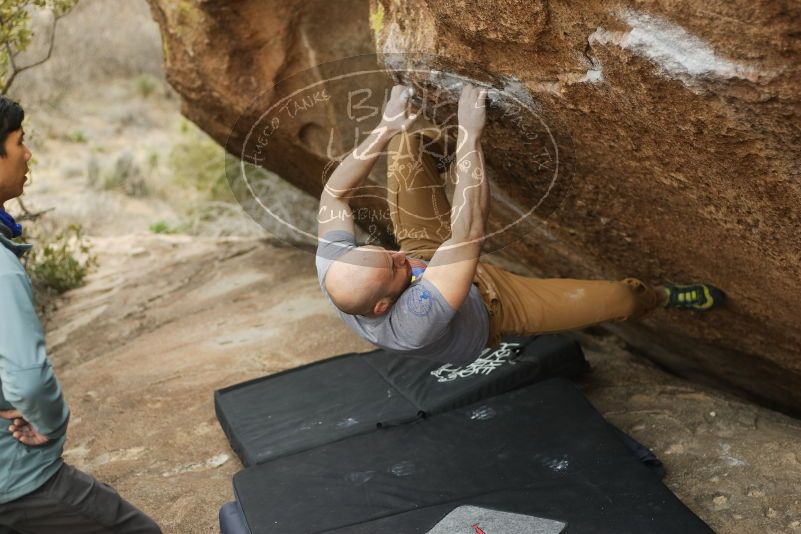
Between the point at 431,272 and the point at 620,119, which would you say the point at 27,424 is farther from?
the point at 620,119

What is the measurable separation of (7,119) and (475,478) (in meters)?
1.78

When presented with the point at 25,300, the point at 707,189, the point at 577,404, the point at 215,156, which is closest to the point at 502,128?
the point at 707,189

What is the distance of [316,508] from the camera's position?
270cm

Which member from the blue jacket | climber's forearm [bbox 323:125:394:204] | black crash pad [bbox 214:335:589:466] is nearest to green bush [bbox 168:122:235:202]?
black crash pad [bbox 214:335:589:466]

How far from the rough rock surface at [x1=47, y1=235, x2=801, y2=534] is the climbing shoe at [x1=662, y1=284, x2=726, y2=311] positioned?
0.38 metres

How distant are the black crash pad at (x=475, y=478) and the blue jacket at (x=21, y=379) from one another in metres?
0.82

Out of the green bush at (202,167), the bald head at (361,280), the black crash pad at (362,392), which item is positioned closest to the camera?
the bald head at (361,280)

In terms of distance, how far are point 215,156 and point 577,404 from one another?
6.33m

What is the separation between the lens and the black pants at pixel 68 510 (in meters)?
2.06

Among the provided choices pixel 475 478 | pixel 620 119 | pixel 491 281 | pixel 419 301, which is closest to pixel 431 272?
pixel 419 301

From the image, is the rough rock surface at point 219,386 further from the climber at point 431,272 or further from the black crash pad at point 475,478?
the climber at point 431,272

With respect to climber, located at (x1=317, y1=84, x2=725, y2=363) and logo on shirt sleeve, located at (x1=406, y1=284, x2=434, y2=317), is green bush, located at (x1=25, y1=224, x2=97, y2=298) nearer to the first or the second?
climber, located at (x1=317, y1=84, x2=725, y2=363)

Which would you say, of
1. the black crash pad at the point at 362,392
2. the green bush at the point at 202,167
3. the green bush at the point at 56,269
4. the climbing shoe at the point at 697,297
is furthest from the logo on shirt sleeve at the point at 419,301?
the green bush at the point at 202,167

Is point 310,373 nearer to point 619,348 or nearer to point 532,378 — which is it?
point 532,378
